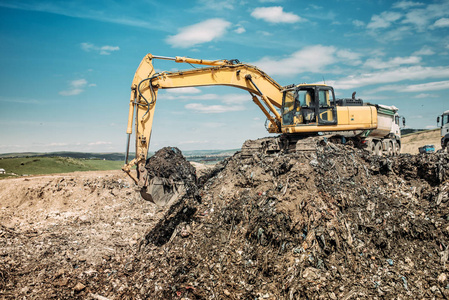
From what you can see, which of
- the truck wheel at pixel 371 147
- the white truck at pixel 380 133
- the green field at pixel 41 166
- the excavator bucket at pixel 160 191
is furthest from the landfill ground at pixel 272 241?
the green field at pixel 41 166

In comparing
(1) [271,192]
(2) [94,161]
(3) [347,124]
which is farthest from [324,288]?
(2) [94,161]

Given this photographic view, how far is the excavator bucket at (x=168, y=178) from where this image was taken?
6.23m

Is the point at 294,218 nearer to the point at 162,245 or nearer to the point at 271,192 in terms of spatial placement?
the point at 271,192

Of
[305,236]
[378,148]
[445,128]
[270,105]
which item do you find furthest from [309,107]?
[445,128]

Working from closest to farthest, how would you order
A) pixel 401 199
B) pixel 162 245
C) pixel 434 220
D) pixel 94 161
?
pixel 434 220 → pixel 162 245 → pixel 401 199 → pixel 94 161

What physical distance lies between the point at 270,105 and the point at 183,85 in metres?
3.27

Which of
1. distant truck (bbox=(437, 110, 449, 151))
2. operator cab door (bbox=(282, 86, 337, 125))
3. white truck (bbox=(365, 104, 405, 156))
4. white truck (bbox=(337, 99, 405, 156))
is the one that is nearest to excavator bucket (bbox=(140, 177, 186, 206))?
operator cab door (bbox=(282, 86, 337, 125))

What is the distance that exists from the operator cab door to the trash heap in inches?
75.9

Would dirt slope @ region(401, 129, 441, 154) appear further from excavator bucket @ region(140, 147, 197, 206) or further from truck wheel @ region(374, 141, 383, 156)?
excavator bucket @ region(140, 147, 197, 206)

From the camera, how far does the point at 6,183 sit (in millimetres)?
10625

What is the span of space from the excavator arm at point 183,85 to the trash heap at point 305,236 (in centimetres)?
178

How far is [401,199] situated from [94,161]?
53.9ft

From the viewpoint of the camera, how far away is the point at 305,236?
18.6ft

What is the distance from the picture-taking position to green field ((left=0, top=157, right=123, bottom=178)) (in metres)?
14.2
